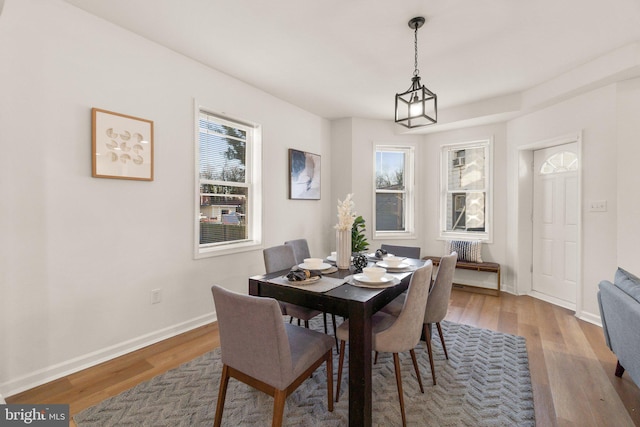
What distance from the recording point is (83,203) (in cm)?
221

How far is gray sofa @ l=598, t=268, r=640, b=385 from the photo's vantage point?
1.66m

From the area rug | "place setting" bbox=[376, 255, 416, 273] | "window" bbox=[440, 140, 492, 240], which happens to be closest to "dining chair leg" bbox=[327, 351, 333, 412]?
the area rug

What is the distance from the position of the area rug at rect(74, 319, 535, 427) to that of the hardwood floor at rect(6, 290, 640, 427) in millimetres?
118

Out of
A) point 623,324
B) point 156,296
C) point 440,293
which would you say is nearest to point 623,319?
point 623,324

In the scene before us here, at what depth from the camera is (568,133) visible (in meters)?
3.46

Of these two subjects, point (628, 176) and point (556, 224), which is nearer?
point (628, 176)

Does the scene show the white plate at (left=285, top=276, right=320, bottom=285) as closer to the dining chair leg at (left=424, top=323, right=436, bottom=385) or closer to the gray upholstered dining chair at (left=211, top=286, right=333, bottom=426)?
the gray upholstered dining chair at (left=211, top=286, right=333, bottom=426)

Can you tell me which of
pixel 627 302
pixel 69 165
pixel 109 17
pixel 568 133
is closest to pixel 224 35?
pixel 109 17

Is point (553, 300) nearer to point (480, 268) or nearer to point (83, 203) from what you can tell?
point (480, 268)

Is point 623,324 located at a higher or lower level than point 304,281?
lower

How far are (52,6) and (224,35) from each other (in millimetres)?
1142

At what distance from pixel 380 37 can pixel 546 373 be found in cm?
295

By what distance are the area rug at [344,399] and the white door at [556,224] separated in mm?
1977

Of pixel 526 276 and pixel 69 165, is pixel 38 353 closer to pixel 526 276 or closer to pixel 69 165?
pixel 69 165
